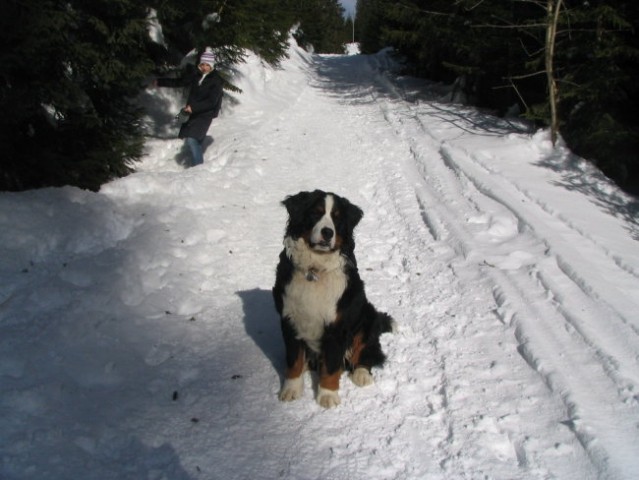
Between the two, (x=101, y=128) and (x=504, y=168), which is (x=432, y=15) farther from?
(x=101, y=128)

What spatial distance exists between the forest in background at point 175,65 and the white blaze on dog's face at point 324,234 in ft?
13.9

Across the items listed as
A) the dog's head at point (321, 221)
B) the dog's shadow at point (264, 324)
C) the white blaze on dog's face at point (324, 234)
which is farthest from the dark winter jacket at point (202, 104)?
the white blaze on dog's face at point (324, 234)

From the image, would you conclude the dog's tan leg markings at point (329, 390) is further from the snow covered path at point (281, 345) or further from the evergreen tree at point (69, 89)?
the evergreen tree at point (69, 89)

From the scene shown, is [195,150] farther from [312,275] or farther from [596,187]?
[596,187]

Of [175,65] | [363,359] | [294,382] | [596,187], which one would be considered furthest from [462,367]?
[175,65]

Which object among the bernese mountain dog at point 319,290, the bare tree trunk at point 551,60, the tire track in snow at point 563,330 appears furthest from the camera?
the bare tree trunk at point 551,60

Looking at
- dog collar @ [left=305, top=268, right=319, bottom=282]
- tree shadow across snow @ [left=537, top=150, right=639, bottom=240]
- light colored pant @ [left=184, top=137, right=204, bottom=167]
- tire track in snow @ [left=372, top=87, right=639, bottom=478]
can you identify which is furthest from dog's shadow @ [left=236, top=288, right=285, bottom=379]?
tree shadow across snow @ [left=537, top=150, right=639, bottom=240]

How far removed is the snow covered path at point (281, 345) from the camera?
10.2 feet

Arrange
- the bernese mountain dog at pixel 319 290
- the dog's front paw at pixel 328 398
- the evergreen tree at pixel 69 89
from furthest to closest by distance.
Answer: the evergreen tree at pixel 69 89 → the dog's front paw at pixel 328 398 → the bernese mountain dog at pixel 319 290

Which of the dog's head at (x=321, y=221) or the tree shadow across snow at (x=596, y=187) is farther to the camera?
the tree shadow across snow at (x=596, y=187)

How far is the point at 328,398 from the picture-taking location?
3.61m

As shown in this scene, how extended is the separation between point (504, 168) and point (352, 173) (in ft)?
8.61

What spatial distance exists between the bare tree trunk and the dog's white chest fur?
7.19 m

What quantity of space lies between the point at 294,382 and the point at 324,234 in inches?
47.2
